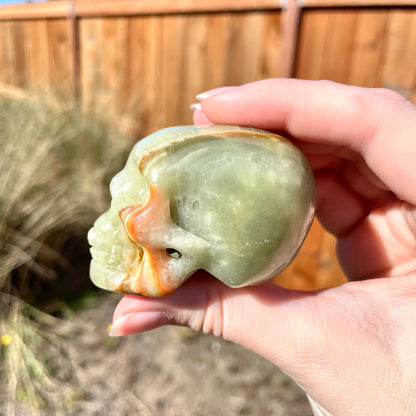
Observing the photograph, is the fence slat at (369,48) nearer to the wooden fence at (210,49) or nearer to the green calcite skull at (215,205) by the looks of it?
the wooden fence at (210,49)

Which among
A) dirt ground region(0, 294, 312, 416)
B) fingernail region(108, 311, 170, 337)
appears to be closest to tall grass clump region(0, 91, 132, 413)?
dirt ground region(0, 294, 312, 416)

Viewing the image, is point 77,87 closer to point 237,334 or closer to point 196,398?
point 196,398

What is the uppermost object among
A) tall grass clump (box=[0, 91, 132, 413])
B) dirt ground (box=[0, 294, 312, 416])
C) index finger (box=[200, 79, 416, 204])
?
index finger (box=[200, 79, 416, 204])

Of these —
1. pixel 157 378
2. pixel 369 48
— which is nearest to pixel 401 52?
pixel 369 48

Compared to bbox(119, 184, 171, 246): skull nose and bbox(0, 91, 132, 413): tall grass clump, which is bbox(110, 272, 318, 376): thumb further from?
bbox(0, 91, 132, 413): tall grass clump

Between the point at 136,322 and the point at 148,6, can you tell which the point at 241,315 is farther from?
the point at 148,6

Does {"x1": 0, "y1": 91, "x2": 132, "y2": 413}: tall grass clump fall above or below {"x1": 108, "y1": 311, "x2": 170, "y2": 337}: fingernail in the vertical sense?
below
